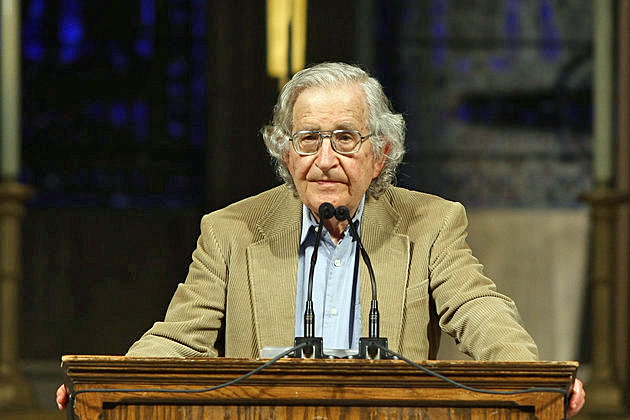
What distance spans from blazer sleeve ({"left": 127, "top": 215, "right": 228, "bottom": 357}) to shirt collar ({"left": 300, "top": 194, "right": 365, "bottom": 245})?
0.22 metres

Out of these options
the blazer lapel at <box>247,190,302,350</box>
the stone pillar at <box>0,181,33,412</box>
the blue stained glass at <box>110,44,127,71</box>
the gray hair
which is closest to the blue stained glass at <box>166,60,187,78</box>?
the blue stained glass at <box>110,44,127,71</box>

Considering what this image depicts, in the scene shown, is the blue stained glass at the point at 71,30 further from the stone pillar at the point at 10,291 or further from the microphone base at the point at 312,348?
the microphone base at the point at 312,348

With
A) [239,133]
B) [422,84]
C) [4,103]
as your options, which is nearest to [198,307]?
[4,103]

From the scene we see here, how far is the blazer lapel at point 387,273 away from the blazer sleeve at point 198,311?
377 mm

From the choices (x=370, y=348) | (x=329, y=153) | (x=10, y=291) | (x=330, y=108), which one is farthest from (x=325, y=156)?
(x=10, y=291)

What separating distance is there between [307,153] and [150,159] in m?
5.14

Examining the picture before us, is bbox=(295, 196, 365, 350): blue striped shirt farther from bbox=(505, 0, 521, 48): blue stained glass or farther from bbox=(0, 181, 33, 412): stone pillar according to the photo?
bbox=(505, 0, 521, 48): blue stained glass

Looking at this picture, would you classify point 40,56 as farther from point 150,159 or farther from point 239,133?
point 239,133

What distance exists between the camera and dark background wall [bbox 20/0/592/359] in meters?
7.79

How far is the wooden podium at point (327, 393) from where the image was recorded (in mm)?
2277

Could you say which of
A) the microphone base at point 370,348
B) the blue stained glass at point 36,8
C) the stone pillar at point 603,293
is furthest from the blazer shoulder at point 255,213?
the blue stained glass at point 36,8

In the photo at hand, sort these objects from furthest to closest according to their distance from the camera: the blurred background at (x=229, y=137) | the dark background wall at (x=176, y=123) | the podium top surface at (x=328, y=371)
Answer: the dark background wall at (x=176, y=123)
the blurred background at (x=229, y=137)
the podium top surface at (x=328, y=371)

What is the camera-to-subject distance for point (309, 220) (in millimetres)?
3252

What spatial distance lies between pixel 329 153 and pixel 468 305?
0.51 meters
